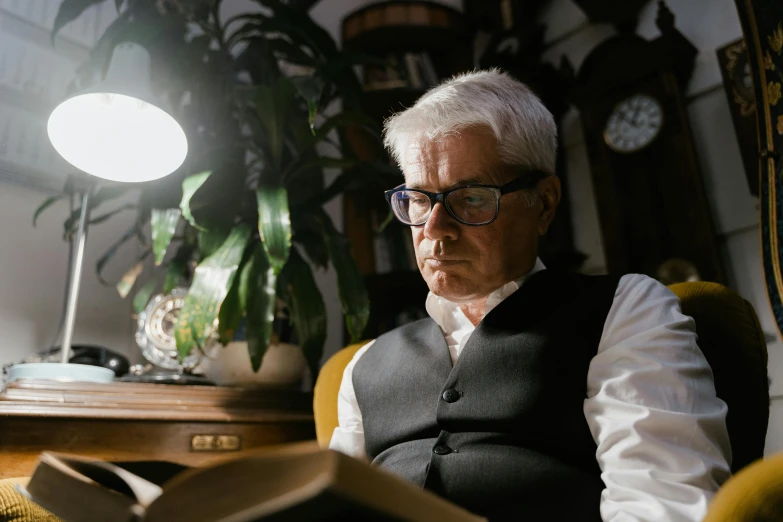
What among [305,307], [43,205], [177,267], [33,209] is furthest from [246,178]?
[33,209]

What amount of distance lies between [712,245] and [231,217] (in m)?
1.27

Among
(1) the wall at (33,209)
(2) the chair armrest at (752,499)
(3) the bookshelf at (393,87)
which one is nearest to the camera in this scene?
(2) the chair armrest at (752,499)

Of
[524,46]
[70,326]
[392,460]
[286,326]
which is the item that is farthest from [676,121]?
[70,326]

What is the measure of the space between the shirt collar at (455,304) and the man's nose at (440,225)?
0.11m

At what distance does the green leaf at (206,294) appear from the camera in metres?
1.26

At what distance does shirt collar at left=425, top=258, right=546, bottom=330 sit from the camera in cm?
90

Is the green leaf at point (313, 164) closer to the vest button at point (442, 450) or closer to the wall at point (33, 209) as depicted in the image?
the wall at point (33, 209)

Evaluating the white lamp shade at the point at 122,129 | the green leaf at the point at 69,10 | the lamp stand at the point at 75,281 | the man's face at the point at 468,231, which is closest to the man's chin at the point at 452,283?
the man's face at the point at 468,231

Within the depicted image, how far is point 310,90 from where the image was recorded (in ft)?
4.55

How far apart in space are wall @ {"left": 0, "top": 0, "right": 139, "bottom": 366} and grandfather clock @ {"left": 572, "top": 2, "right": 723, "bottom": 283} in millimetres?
1559

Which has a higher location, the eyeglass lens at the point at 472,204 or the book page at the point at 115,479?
the eyeglass lens at the point at 472,204

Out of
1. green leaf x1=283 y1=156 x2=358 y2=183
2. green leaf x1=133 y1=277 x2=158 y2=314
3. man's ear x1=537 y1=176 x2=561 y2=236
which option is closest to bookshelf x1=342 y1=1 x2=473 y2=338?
green leaf x1=283 y1=156 x2=358 y2=183

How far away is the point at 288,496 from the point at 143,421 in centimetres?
96

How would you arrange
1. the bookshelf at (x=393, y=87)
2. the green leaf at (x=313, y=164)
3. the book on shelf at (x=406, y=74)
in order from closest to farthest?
the green leaf at (x=313, y=164) → the bookshelf at (x=393, y=87) → the book on shelf at (x=406, y=74)
